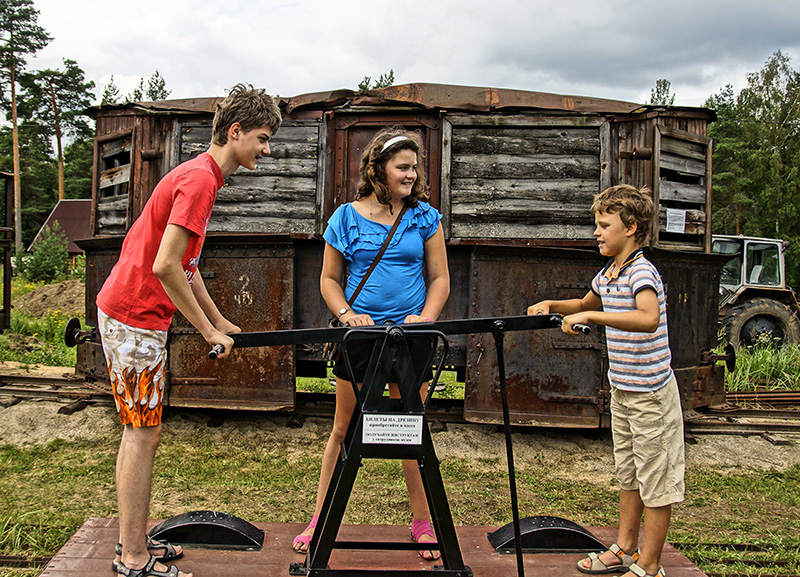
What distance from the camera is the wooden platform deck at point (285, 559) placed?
281 centimetres

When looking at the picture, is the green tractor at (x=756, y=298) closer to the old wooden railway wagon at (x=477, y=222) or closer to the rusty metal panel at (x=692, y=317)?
the rusty metal panel at (x=692, y=317)

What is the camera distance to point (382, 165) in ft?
9.32

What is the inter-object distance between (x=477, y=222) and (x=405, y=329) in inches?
158

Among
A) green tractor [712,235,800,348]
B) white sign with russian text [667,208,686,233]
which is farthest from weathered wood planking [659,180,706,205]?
green tractor [712,235,800,348]

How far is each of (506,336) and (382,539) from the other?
2996 millimetres

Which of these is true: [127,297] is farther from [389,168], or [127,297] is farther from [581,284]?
[581,284]

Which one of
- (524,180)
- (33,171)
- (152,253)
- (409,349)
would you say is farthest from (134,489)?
(33,171)

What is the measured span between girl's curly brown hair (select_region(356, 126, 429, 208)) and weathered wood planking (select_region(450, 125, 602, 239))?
10.9ft

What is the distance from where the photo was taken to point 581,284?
19.1 feet

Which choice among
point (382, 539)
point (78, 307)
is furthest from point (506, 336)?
point (78, 307)

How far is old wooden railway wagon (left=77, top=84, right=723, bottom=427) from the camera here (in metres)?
5.85

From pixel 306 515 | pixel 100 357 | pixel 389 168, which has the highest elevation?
pixel 389 168

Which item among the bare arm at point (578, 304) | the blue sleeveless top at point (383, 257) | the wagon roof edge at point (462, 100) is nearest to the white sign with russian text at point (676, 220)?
the wagon roof edge at point (462, 100)

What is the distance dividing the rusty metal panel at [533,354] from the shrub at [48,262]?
19.8 metres
